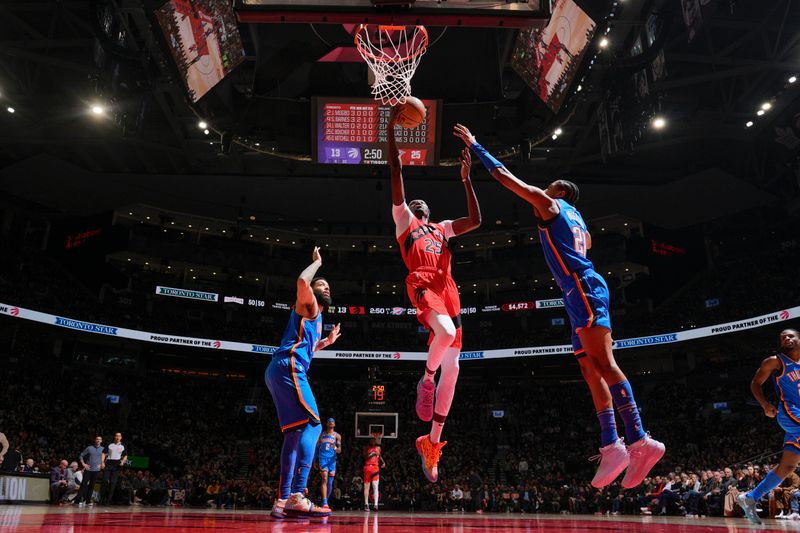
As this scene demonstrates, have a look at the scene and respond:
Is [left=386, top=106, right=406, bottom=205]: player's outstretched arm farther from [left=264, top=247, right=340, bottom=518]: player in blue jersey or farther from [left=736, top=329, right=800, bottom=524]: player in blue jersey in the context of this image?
[left=736, top=329, right=800, bottom=524]: player in blue jersey

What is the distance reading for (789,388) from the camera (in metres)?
7.27

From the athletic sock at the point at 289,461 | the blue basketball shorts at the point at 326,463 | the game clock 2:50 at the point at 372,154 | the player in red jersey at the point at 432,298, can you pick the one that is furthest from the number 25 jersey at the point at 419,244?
the game clock 2:50 at the point at 372,154

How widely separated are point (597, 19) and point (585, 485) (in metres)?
16.6

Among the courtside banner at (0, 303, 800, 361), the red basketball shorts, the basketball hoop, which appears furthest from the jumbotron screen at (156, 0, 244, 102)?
the courtside banner at (0, 303, 800, 361)

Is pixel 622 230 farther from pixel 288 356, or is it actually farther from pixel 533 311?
pixel 288 356

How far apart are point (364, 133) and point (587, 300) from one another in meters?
12.5

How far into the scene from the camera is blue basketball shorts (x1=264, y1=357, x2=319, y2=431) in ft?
19.1

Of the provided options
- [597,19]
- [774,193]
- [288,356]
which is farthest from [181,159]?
[774,193]

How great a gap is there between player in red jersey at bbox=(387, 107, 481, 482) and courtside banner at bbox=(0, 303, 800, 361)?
2394 centimetres

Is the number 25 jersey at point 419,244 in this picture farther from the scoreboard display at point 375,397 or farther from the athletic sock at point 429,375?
the scoreboard display at point 375,397

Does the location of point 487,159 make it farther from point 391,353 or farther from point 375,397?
point 391,353

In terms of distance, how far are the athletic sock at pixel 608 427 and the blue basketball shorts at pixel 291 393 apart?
8.30 ft

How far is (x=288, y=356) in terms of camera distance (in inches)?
237

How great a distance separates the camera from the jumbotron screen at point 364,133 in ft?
53.7
